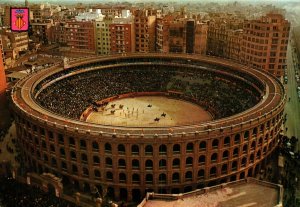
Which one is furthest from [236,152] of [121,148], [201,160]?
[121,148]

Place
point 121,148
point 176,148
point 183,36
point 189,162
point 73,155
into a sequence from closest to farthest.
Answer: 1. point 121,148
2. point 176,148
3. point 189,162
4. point 73,155
5. point 183,36

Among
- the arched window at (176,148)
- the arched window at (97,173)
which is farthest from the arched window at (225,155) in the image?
the arched window at (97,173)

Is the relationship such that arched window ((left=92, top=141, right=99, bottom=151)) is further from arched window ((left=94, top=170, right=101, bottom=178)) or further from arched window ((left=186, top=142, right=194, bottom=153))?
arched window ((left=186, top=142, right=194, bottom=153))

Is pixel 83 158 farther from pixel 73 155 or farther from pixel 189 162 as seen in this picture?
pixel 189 162

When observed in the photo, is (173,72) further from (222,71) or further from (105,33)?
(105,33)

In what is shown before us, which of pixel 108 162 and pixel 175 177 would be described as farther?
pixel 175 177

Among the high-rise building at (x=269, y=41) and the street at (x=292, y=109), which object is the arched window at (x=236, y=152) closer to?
the street at (x=292, y=109)
